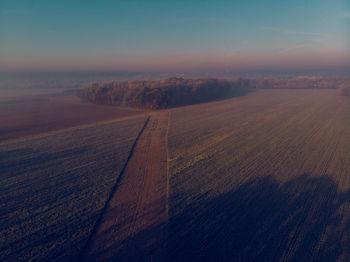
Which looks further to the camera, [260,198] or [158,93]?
[158,93]

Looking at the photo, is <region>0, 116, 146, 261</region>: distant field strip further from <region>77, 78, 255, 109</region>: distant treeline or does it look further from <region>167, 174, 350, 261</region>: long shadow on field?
<region>77, 78, 255, 109</region>: distant treeline

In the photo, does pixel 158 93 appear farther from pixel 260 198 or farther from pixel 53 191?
pixel 260 198

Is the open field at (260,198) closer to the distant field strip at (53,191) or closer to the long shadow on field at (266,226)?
the long shadow on field at (266,226)

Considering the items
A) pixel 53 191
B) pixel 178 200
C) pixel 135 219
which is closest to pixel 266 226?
pixel 178 200

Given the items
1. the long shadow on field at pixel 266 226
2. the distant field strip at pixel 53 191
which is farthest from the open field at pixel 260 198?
the distant field strip at pixel 53 191

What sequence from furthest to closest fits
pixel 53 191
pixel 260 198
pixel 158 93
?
pixel 158 93
pixel 53 191
pixel 260 198
